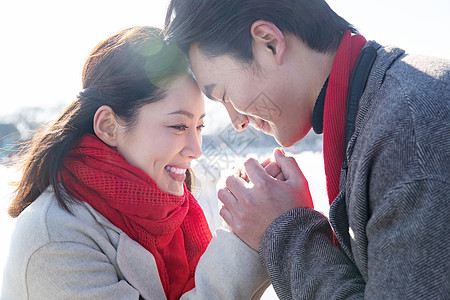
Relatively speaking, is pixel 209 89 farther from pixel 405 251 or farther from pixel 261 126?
pixel 405 251

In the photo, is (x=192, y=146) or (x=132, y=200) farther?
(x=192, y=146)

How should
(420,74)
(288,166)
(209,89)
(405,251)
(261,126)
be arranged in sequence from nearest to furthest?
(405,251) < (420,74) < (288,166) < (209,89) < (261,126)

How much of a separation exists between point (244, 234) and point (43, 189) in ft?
2.77

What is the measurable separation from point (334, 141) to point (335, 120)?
0.07 meters

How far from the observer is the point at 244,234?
1.40 metres

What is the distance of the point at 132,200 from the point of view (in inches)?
63.0

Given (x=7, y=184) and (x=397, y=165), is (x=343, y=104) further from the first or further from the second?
(x=7, y=184)

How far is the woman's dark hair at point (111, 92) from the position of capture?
5.35 ft

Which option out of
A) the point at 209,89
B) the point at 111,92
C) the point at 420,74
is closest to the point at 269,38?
the point at 209,89

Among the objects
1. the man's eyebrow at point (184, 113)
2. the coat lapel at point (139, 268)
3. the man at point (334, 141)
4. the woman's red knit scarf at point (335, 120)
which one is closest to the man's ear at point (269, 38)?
the man at point (334, 141)

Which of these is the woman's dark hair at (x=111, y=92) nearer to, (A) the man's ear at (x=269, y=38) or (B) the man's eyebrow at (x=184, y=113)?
(B) the man's eyebrow at (x=184, y=113)

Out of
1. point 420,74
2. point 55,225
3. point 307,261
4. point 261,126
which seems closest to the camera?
point 420,74

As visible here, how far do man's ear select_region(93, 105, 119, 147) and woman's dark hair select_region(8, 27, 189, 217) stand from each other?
3 cm

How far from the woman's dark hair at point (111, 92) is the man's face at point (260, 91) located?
17 centimetres
